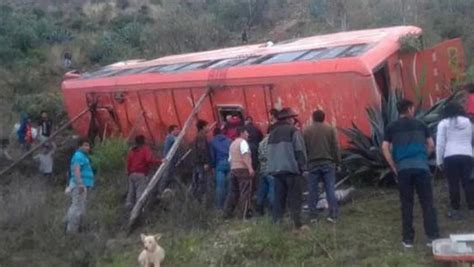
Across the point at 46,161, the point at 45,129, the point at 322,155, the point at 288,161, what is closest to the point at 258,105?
the point at 322,155

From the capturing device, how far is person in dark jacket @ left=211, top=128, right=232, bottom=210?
13991 millimetres

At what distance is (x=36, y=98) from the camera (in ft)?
88.4

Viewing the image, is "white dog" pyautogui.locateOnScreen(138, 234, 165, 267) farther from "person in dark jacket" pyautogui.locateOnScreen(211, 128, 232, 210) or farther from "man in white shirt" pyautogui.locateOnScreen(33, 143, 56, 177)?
"man in white shirt" pyautogui.locateOnScreen(33, 143, 56, 177)

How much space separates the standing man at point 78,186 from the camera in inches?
532

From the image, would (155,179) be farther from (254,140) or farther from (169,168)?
(254,140)

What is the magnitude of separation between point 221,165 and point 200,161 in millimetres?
711

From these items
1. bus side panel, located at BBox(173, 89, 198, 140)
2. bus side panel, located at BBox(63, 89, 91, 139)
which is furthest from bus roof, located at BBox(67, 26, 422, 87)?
bus side panel, located at BBox(63, 89, 91, 139)

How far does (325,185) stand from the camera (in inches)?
471

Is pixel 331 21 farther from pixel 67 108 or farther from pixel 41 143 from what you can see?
pixel 41 143

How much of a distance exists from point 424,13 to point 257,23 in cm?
1054

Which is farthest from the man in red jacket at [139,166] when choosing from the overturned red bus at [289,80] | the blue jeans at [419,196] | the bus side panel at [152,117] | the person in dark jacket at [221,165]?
the blue jeans at [419,196]

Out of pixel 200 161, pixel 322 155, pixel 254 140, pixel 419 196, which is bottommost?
pixel 200 161

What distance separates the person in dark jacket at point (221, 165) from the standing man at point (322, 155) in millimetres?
2253

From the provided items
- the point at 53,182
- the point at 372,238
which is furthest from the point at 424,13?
the point at 372,238
